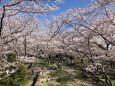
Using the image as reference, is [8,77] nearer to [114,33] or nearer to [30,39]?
[114,33]

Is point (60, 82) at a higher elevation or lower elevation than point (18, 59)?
lower

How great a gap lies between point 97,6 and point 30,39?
25.1 m

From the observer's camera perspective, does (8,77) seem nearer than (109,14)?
No

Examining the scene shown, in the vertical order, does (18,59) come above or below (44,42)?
below

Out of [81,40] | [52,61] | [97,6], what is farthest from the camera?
[52,61]

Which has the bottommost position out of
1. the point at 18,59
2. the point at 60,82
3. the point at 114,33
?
the point at 60,82

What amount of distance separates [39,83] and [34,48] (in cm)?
1576

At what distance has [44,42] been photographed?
34.0m

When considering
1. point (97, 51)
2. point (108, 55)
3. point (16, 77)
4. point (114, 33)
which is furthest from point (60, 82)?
point (114, 33)

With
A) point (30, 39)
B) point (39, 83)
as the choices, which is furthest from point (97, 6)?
point (30, 39)

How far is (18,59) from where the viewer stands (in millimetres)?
20500

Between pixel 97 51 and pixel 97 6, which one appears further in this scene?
pixel 97 51

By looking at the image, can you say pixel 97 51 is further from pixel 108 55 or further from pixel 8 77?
pixel 8 77

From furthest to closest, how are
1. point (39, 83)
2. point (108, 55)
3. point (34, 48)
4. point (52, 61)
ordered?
point (52, 61), point (34, 48), point (39, 83), point (108, 55)
